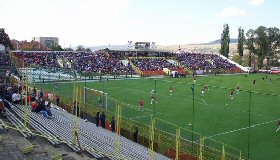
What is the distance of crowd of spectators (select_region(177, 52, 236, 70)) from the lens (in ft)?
258

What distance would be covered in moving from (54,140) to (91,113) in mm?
10014

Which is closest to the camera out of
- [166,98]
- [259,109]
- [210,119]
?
[210,119]

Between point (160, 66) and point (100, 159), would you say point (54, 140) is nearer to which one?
point (100, 159)

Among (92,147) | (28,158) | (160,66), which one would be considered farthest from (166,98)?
(160,66)

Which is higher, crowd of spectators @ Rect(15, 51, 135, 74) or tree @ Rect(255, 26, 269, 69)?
tree @ Rect(255, 26, 269, 69)

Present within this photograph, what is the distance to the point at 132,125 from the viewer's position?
73.0ft

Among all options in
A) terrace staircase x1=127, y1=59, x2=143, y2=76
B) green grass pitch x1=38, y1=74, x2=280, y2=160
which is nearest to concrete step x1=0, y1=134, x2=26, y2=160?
green grass pitch x1=38, y1=74, x2=280, y2=160

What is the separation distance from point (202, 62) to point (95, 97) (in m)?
56.3

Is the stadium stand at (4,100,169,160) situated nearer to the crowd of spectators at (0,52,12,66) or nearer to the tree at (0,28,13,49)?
the crowd of spectators at (0,52,12,66)

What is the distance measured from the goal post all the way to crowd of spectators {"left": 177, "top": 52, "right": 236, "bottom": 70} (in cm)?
4879

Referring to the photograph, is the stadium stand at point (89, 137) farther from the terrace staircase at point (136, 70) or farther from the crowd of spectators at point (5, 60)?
the terrace staircase at point (136, 70)

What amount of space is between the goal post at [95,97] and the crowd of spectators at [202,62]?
48794 mm

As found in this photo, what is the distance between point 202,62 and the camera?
270 ft

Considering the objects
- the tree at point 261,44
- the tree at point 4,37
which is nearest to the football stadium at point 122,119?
the tree at point 4,37
